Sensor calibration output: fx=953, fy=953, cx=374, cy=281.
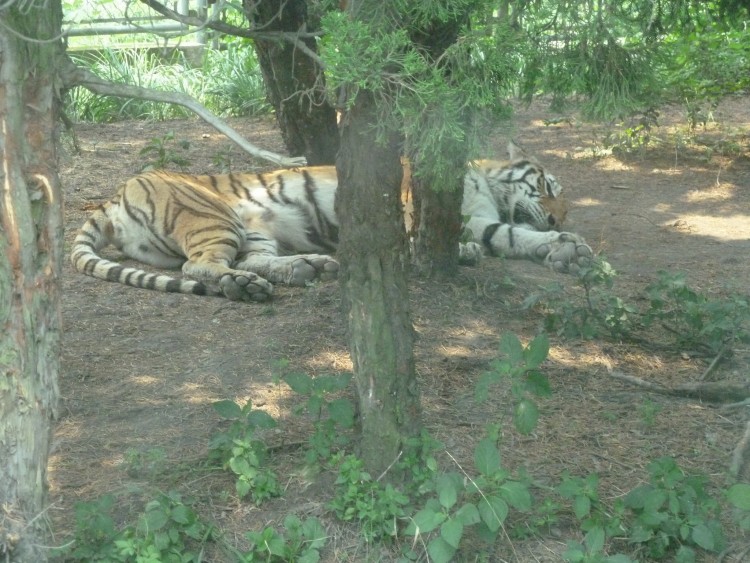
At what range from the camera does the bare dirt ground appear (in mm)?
3496

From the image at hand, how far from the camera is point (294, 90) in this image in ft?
22.9

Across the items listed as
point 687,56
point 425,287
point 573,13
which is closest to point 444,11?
point 573,13

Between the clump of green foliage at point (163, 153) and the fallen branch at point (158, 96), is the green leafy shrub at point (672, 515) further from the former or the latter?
the clump of green foliage at point (163, 153)

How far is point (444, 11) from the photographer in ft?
8.85

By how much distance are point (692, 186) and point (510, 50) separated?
5.88 metres

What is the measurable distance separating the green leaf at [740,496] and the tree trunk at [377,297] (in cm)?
109

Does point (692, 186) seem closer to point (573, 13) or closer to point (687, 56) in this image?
point (687, 56)

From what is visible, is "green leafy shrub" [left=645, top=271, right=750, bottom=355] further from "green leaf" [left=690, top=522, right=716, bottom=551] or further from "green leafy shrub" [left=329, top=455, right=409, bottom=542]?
"green leafy shrub" [left=329, top=455, right=409, bottom=542]

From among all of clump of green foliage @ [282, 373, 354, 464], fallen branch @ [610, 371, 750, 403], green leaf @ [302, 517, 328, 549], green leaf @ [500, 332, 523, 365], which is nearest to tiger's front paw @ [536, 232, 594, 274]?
fallen branch @ [610, 371, 750, 403]

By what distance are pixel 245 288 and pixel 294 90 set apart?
203 centimetres

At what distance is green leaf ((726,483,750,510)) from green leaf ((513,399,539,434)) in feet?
2.27

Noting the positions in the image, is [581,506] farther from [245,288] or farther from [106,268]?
[106,268]

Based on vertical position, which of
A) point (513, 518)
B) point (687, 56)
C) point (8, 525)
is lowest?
point (513, 518)

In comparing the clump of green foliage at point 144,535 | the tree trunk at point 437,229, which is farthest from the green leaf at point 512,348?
the tree trunk at point 437,229
